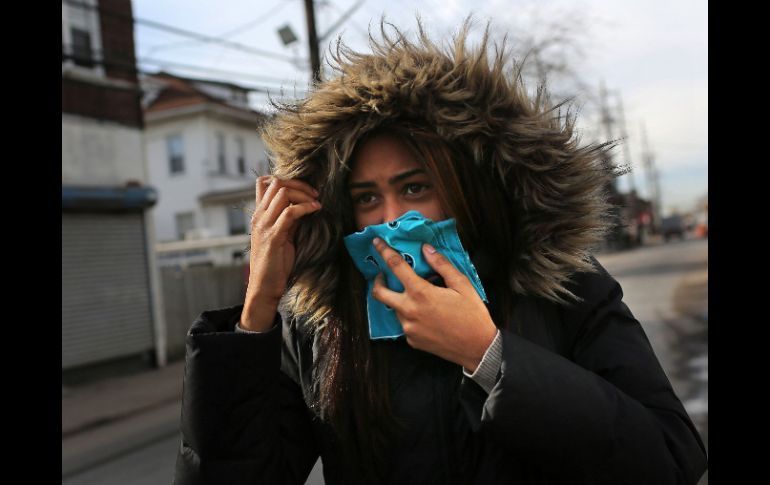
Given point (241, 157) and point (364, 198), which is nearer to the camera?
point (364, 198)

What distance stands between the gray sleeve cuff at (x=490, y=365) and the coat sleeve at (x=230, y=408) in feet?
1.53

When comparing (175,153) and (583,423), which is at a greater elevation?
(175,153)

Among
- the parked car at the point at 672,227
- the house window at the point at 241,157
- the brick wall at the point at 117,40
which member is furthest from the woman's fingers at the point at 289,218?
the parked car at the point at 672,227

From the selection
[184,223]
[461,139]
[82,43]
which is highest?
[82,43]

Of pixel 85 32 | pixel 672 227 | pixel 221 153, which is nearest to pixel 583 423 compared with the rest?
pixel 85 32

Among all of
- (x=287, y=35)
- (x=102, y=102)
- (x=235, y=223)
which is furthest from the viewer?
(x=235, y=223)

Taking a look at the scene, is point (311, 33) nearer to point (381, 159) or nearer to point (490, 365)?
point (381, 159)

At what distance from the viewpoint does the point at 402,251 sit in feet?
4.39

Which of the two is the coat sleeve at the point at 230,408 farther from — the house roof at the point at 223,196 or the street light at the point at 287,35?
the house roof at the point at 223,196

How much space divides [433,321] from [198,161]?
978 inches

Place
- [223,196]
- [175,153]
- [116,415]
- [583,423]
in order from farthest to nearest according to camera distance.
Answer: [175,153], [223,196], [116,415], [583,423]

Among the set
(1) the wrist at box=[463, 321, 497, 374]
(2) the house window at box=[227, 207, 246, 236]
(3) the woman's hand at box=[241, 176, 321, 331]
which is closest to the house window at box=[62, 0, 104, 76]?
(3) the woman's hand at box=[241, 176, 321, 331]
